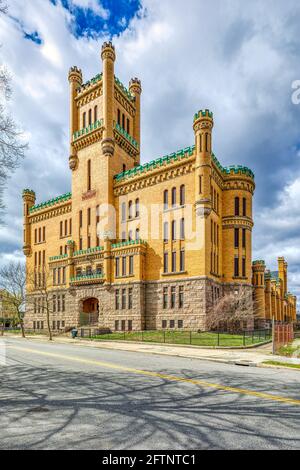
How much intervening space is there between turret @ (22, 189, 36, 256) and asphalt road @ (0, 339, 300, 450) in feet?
162

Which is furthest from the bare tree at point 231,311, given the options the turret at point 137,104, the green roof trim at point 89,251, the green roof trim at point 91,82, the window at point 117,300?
the green roof trim at point 91,82

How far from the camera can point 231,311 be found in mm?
37562

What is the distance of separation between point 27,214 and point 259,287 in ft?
133

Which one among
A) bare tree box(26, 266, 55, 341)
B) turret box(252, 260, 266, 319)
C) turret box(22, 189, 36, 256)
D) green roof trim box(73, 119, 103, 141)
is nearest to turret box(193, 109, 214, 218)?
green roof trim box(73, 119, 103, 141)

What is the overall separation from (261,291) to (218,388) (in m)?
40.6

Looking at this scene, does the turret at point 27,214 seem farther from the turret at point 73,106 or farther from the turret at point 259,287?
the turret at point 259,287

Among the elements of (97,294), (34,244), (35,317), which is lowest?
(35,317)

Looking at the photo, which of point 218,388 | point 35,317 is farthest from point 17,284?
point 218,388

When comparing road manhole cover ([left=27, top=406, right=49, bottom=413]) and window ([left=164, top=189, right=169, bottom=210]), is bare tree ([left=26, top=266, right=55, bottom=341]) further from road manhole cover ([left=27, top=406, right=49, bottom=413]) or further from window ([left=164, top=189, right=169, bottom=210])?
road manhole cover ([left=27, top=406, right=49, bottom=413])

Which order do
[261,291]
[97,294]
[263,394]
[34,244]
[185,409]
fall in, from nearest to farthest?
[185,409]
[263,394]
[97,294]
[261,291]
[34,244]

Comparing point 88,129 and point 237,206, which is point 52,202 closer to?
point 88,129

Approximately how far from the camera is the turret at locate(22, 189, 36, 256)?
59.3m

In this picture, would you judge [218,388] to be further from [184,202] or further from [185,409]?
[184,202]

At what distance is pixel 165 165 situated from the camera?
4125cm
